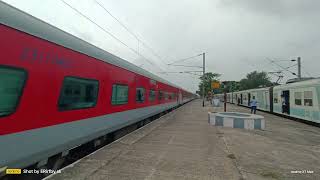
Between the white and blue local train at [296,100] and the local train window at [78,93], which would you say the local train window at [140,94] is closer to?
the local train window at [78,93]

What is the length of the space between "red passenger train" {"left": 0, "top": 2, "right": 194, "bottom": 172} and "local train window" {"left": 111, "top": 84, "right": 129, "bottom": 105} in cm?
45

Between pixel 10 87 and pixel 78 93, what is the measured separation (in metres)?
1.85

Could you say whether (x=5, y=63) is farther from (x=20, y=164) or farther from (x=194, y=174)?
(x=194, y=174)

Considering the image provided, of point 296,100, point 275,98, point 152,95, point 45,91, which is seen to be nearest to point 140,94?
point 152,95

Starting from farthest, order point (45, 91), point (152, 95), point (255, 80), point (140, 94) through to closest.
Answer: point (255, 80) → point (152, 95) → point (140, 94) → point (45, 91)

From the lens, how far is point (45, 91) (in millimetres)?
4234

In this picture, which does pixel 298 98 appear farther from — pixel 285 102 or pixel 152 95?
pixel 152 95

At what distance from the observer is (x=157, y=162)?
573 cm

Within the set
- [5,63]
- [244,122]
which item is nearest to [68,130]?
[5,63]

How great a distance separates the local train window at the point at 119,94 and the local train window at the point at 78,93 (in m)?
1.29

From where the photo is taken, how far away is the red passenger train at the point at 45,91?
3482 mm

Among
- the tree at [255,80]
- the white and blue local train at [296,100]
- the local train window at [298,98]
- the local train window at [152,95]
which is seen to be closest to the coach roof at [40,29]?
the local train window at [152,95]

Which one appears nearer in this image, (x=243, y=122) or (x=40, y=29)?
(x=40, y=29)

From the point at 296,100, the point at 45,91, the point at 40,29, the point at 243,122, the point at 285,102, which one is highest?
the point at 40,29
